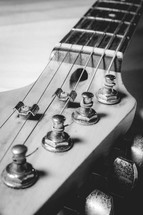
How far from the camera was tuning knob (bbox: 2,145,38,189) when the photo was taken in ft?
1.87

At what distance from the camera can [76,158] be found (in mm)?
675

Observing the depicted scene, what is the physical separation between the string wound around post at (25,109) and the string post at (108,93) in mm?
188

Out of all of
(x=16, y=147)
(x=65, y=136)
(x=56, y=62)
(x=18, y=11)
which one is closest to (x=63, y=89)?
(x=56, y=62)

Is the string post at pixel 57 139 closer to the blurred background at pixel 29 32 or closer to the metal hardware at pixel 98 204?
the metal hardware at pixel 98 204

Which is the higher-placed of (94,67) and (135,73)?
(94,67)

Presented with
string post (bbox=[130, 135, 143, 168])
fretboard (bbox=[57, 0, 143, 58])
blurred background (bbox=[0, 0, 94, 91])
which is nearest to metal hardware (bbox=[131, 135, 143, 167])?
string post (bbox=[130, 135, 143, 168])

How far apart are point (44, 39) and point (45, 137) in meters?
0.91

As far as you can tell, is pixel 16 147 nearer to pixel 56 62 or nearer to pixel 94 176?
pixel 94 176

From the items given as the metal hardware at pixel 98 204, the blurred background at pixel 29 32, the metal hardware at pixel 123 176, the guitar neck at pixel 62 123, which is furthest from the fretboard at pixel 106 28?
the metal hardware at pixel 98 204

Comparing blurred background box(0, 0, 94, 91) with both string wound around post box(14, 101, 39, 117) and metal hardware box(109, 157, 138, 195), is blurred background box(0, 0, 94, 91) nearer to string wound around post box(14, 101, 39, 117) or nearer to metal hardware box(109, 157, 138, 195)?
string wound around post box(14, 101, 39, 117)

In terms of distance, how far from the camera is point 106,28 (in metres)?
1.40

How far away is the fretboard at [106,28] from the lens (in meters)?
1.18

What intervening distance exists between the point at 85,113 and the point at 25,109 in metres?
0.14

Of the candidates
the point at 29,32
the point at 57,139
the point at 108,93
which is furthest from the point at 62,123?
the point at 29,32
